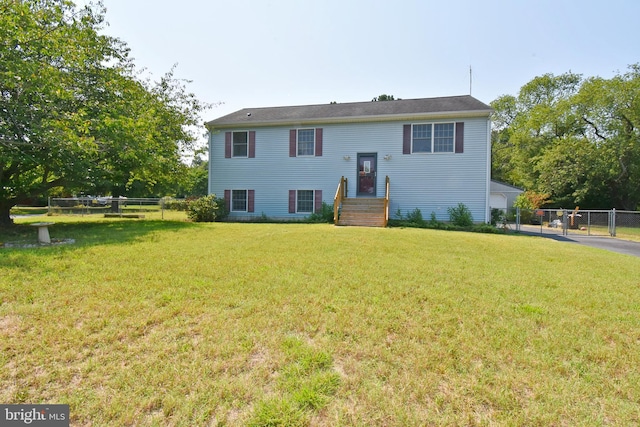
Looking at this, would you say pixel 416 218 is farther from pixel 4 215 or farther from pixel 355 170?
pixel 4 215

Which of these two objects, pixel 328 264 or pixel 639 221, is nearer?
pixel 328 264

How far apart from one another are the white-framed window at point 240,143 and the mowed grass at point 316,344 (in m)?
11.3

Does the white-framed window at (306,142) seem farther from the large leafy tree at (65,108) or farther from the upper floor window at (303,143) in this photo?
the large leafy tree at (65,108)

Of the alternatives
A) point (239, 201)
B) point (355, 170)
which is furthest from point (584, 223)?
point (239, 201)

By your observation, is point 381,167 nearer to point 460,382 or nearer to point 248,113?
point 248,113

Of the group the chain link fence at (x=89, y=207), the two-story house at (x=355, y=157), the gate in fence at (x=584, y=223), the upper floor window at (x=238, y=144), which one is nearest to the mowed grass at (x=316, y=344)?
the two-story house at (x=355, y=157)

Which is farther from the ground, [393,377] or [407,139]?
[407,139]

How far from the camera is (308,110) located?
52.7ft

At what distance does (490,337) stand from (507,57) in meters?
14.3

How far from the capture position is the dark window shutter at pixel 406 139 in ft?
45.1

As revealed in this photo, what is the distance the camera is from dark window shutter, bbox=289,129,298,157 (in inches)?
590

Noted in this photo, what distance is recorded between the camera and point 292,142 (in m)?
15.0

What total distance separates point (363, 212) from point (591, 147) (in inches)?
881

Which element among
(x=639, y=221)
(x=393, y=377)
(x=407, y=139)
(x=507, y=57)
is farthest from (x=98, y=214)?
(x=639, y=221)
